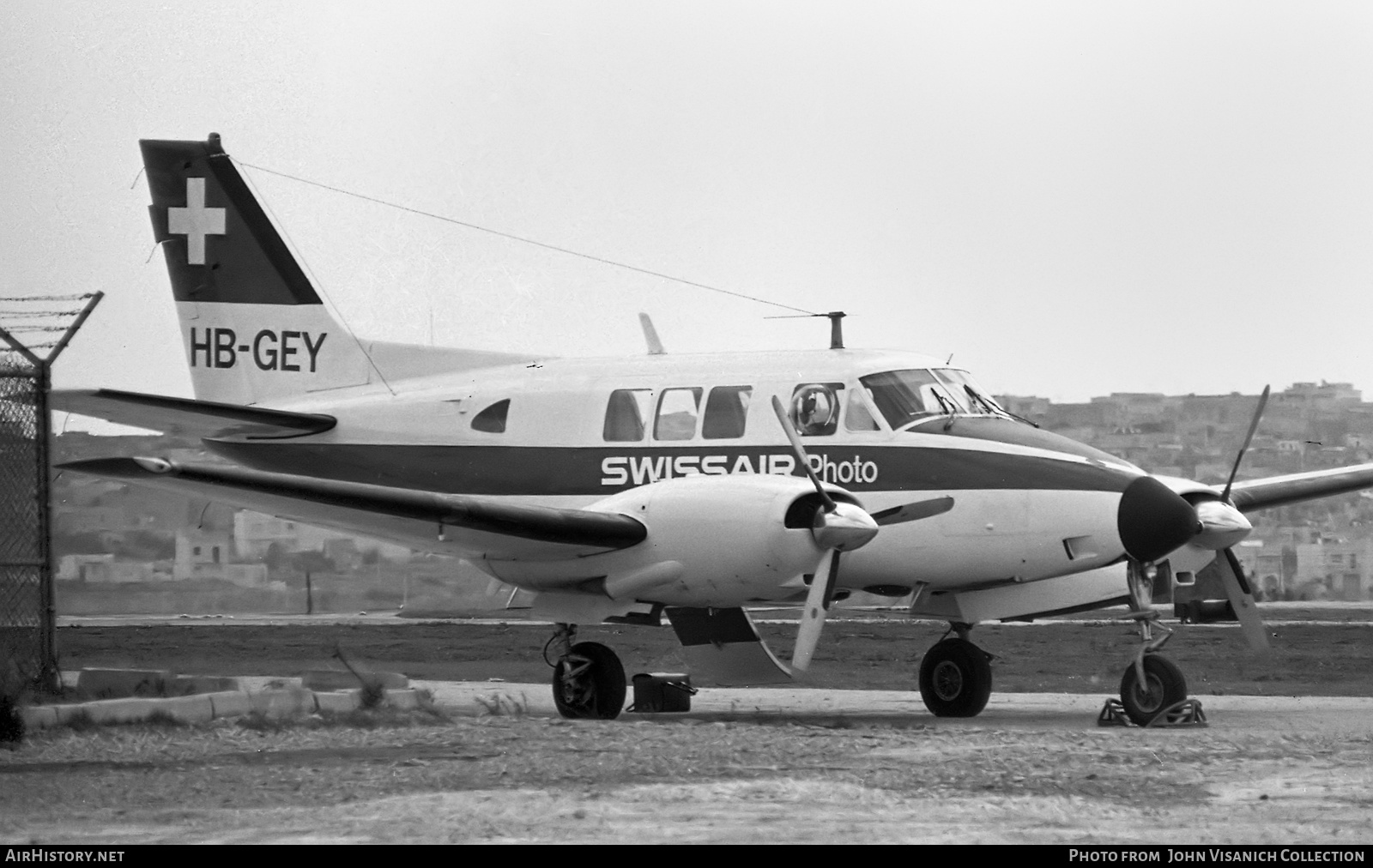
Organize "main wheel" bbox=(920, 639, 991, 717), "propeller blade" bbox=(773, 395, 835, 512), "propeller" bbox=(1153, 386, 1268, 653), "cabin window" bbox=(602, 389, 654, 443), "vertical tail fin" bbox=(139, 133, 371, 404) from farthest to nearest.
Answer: "vertical tail fin" bbox=(139, 133, 371, 404) → "cabin window" bbox=(602, 389, 654, 443) → "main wheel" bbox=(920, 639, 991, 717) → "propeller" bbox=(1153, 386, 1268, 653) → "propeller blade" bbox=(773, 395, 835, 512)

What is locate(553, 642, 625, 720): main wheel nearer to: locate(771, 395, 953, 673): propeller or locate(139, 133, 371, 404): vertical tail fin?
locate(771, 395, 953, 673): propeller

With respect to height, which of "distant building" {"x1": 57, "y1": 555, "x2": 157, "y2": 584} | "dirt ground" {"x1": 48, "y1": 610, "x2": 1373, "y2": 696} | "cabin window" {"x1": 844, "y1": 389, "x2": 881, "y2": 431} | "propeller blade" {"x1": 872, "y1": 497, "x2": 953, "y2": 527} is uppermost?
"cabin window" {"x1": 844, "y1": 389, "x2": 881, "y2": 431}

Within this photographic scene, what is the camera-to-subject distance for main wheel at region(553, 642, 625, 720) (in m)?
16.4

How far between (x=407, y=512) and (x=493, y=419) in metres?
3.19

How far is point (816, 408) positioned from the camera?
16328 mm

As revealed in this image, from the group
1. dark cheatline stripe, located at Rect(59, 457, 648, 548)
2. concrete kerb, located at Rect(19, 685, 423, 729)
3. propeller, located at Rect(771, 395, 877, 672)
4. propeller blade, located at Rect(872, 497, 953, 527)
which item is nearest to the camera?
concrete kerb, located at Rect(19, 685, 423, 729)

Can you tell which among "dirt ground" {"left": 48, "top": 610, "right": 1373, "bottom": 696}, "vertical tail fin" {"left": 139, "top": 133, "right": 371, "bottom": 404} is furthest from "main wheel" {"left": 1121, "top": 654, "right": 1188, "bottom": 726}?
"vertical tail fin" {"left": 139, "top": 133, "right": 371, "bottom": 404}

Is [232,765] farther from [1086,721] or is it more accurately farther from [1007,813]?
[1086,721]

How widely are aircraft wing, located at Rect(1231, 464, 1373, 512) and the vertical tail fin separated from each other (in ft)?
32.2

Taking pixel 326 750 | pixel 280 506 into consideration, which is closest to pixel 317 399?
pixel 280 506

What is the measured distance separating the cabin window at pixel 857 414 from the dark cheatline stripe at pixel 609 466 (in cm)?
20

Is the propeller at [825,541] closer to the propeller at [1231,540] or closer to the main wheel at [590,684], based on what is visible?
the main wheel at [590,684]

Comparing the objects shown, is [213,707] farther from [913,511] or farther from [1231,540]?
[1231,540]

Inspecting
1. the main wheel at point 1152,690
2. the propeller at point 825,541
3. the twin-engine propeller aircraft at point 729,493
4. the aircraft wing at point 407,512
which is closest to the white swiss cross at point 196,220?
the twin-engine propeller aircraft at point 729,493
